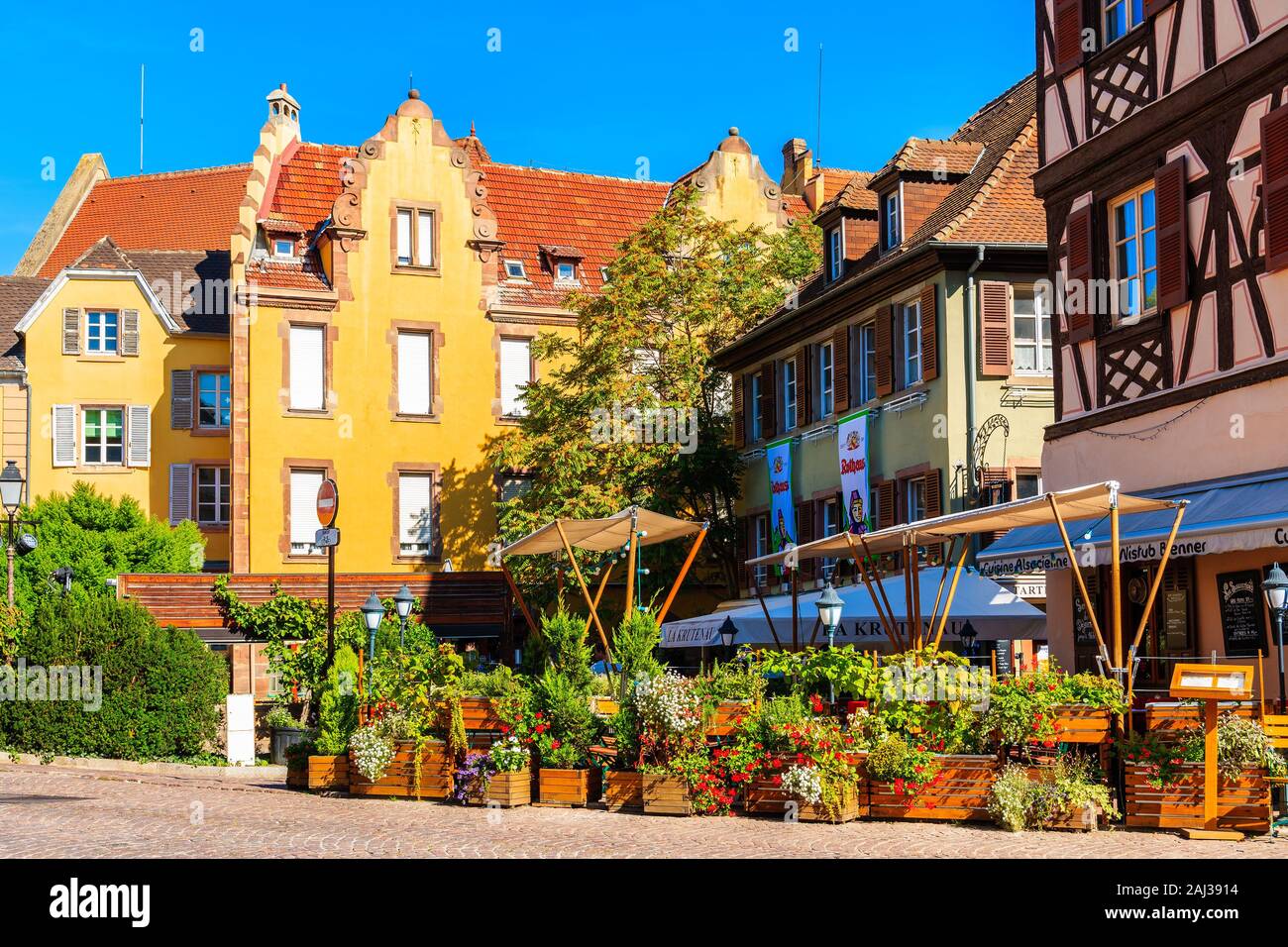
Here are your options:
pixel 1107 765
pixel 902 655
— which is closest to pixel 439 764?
pixel 902 655

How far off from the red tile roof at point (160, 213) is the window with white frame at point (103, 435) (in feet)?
44.0

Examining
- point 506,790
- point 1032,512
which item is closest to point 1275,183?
point 1032,512

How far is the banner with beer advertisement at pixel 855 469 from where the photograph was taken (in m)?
30.6

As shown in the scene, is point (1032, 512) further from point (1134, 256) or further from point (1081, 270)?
point (1081, 270)

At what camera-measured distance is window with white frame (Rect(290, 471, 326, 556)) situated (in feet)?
135

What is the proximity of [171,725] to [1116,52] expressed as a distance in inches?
628

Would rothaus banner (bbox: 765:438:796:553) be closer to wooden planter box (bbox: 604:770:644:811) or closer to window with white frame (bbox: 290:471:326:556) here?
window with white frame (bbox: 290:471:326:556)

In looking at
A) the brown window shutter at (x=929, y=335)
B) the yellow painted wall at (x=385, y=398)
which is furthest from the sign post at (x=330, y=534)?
the yellow painted wall at (x=385, y=398)

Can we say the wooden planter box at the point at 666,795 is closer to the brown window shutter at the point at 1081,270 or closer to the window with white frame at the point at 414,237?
the brown window shutter at the point at 1081,270

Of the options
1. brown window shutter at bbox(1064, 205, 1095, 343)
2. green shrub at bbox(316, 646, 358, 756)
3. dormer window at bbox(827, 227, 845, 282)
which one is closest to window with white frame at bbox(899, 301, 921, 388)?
dormer window at bbox(827, 227, 845, 282)

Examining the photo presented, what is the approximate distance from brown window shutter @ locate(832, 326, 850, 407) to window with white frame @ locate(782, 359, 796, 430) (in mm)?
2366

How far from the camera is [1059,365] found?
22141 millimetres

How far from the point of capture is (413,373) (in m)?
42.7
